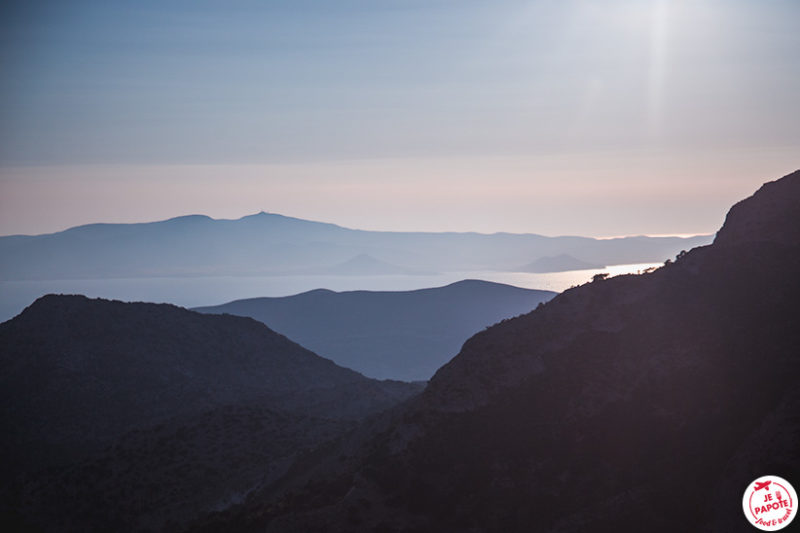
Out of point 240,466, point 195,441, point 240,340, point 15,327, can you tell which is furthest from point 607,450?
point 15,327

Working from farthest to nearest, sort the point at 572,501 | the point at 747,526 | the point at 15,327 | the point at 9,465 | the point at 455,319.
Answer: the point at 455,319 → the point at 15,327 → the point at 9,465 → the point at 572,501 → the point at 747,526

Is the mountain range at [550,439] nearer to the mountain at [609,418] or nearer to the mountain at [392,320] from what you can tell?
the mountain at [609,418]

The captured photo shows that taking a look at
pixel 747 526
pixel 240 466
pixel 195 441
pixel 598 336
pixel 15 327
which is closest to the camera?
pixel 747 526

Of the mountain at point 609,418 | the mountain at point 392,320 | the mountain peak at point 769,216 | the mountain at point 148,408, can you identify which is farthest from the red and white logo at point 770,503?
the mountain at point 392,320

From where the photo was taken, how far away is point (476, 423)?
24.6m

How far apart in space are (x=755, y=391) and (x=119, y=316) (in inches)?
2180

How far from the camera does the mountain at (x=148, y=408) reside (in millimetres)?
36250

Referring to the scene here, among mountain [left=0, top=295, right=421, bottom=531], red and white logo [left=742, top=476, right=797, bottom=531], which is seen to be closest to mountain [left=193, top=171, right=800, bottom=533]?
red and white logo [left=742, top=476, right=797, bottom=531]

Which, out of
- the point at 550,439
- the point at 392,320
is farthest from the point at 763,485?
the point at 392,320

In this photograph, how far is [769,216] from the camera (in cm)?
2889

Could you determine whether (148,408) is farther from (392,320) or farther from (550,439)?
(392,320)

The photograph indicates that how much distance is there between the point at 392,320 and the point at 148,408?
92322 millimetres

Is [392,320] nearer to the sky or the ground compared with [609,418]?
nearer to the ground

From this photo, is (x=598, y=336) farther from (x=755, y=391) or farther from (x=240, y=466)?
(x=240, y=466)
